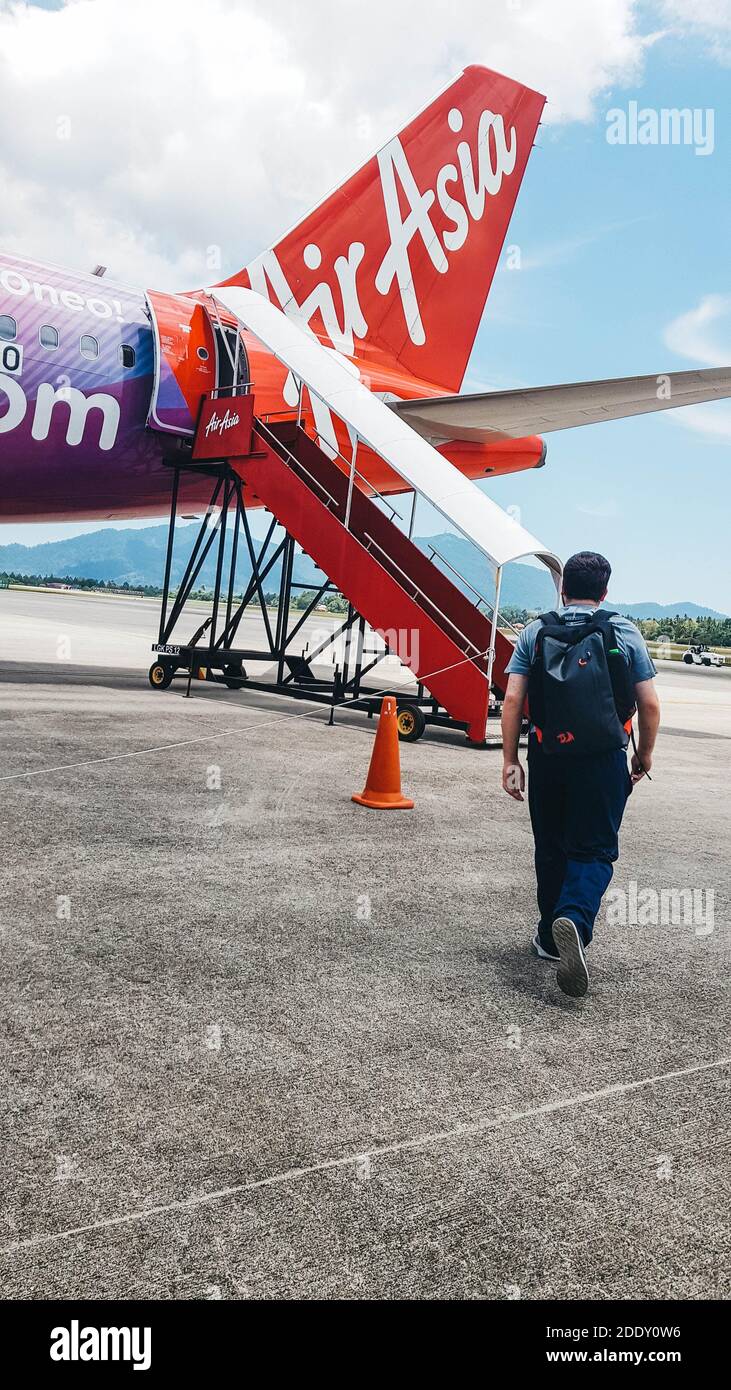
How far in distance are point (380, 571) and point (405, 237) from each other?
10.3 metres

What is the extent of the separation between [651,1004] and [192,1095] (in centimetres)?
199

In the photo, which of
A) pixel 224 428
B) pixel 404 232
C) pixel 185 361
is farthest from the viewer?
pixel 404 232

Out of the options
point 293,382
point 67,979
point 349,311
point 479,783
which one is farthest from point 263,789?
point 349,311

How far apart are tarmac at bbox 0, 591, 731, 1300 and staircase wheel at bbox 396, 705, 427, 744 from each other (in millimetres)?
4201

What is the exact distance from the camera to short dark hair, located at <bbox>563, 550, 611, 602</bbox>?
4.12 metres

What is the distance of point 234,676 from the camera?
14.9 meters

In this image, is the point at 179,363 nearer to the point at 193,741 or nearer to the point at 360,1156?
the point at 193,741

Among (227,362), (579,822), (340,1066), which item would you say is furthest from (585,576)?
(227,362)

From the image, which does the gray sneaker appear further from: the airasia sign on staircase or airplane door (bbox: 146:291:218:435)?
airplane door (bbox: 146:291:218:435)

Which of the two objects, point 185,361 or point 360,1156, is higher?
point 185,361

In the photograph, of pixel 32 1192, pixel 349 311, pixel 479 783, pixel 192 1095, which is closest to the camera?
pixel 32 1192

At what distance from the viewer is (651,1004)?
12.6ft
